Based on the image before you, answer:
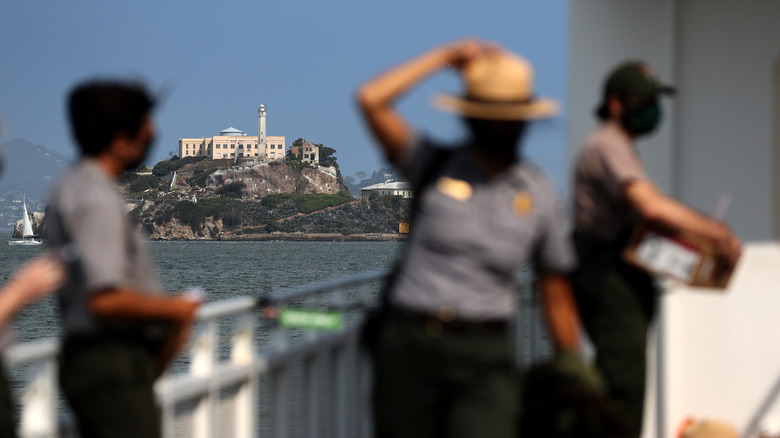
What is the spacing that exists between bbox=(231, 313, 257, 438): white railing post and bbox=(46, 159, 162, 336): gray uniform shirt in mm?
1253

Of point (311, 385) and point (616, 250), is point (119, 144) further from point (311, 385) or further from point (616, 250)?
point (311, 385)

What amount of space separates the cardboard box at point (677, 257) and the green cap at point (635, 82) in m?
0.41

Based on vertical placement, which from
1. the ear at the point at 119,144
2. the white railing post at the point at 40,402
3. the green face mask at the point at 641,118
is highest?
the green face mask at the point at 641,118

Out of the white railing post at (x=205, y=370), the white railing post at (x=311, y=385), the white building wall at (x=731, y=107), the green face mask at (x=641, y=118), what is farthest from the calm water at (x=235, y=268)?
the green face mask at (x=641, y=118)

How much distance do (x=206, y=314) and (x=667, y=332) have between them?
1909 mm

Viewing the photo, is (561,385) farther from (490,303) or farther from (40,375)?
(40,375)

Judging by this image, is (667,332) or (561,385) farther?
(667,332)

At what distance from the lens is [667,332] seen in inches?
159

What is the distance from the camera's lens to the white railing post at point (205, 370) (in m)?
3.21

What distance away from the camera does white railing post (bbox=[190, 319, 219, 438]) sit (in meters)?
3.21

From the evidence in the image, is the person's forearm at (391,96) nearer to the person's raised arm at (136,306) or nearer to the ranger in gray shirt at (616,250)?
the person's raised arm at (136,306)

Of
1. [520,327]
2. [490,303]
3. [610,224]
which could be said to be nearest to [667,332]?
[520,327]

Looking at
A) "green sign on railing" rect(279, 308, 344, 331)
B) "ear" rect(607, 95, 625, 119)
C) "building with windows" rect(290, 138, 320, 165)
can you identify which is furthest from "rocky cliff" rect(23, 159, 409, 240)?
"ear" rect(607, 95, 625, 119)

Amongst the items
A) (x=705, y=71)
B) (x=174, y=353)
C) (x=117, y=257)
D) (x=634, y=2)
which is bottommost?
(x=174, y=353)
